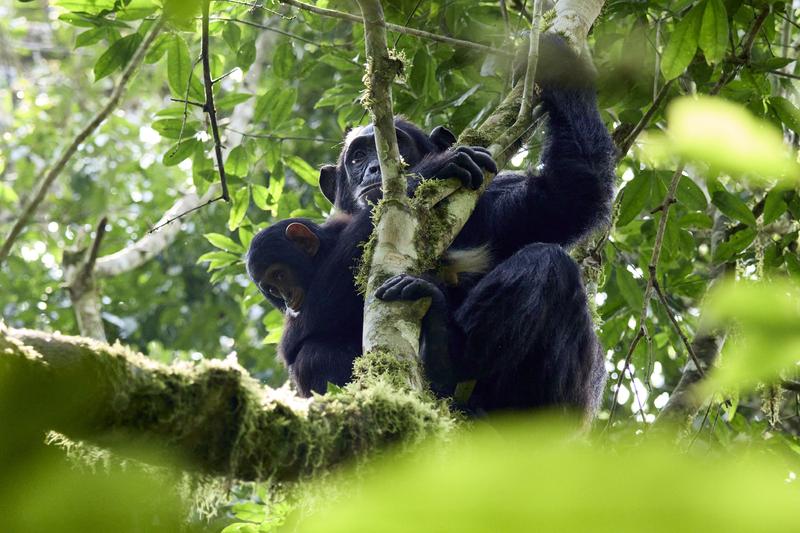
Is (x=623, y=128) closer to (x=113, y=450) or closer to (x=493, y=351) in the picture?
(x=493, y=351)

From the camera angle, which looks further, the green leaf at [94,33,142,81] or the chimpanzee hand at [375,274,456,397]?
the green leaf at [94,33,142,81]

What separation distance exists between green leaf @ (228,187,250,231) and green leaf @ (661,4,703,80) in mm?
3726

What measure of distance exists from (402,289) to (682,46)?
220 centimetres

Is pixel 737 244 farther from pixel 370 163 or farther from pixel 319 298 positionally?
pixel 319 298

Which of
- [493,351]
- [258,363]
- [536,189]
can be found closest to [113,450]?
[493,351]

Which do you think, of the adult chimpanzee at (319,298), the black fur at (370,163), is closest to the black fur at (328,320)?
the adult chimpanzee at (319,298)

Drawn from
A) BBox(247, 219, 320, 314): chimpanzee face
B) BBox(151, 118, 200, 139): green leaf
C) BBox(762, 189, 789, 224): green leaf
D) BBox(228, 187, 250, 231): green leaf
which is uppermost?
BBox(151, 118, 200, 139): green leaf

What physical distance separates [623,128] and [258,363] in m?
6.67

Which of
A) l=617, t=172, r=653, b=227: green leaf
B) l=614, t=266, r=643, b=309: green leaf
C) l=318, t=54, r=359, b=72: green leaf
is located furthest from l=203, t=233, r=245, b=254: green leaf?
l=617, t=172, r=653, b=227: green leaf

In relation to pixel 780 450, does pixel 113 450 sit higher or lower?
higher

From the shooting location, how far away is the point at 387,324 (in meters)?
3.38

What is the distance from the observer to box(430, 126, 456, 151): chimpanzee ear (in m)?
6.00

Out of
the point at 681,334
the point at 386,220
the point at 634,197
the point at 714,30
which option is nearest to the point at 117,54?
the point at 386,220

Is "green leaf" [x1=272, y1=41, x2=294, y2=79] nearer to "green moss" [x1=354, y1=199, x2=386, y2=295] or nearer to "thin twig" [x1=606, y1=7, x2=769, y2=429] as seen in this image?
"green moss" [x1=354, y1=199, x2=386, y2=295]
